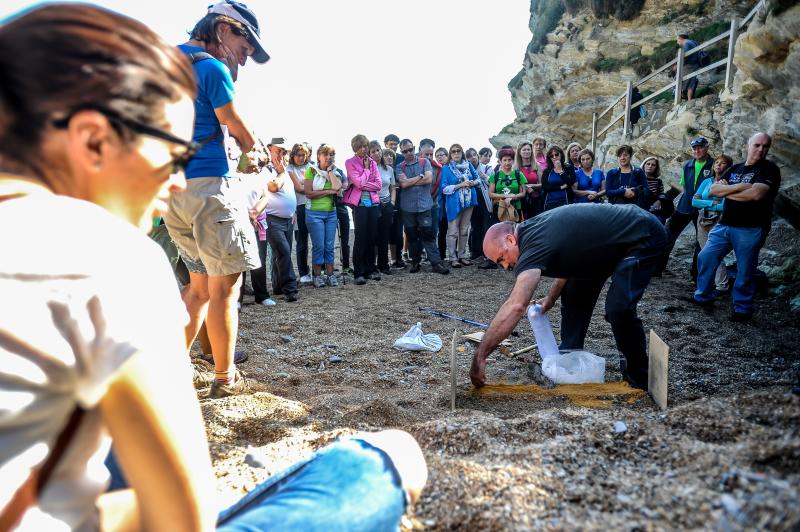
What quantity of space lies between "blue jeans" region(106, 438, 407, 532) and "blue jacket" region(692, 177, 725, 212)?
610 cm

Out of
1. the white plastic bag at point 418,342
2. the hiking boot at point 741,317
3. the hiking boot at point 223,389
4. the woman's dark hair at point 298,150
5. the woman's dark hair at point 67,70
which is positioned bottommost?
the hiking boot at point 741,317

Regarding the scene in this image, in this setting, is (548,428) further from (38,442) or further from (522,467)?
(38,442)

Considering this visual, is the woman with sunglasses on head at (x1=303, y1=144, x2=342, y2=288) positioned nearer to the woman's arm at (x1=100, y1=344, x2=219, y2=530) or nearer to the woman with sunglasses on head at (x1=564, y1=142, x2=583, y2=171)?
the woman with sunglasses on head at (x1=564, y1=142, x2=583, y2=171)

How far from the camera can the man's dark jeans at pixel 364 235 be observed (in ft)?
23.1

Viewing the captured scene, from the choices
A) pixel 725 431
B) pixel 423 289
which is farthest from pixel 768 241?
pixel 725 431

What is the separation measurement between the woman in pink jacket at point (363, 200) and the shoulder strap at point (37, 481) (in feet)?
20.3

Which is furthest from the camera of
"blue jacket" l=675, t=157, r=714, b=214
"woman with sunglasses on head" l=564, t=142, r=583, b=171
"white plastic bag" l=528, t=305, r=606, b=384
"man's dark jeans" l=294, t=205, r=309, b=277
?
"woman with sunglasses on head" l=564, t=142, r=583, b=171

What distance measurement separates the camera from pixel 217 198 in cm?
255

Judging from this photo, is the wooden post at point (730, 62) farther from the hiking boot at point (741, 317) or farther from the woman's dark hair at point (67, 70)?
the woman's dark hair at point (67, 70)

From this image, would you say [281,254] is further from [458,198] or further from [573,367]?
[573,367]

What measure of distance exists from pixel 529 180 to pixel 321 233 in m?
3.49

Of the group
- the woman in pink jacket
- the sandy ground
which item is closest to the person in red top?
the woman in pink jacket

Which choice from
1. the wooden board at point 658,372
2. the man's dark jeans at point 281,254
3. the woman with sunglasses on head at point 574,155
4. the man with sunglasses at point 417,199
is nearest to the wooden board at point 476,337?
the wooden board at point 658,372

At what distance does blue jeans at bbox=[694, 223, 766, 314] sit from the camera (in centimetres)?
477
